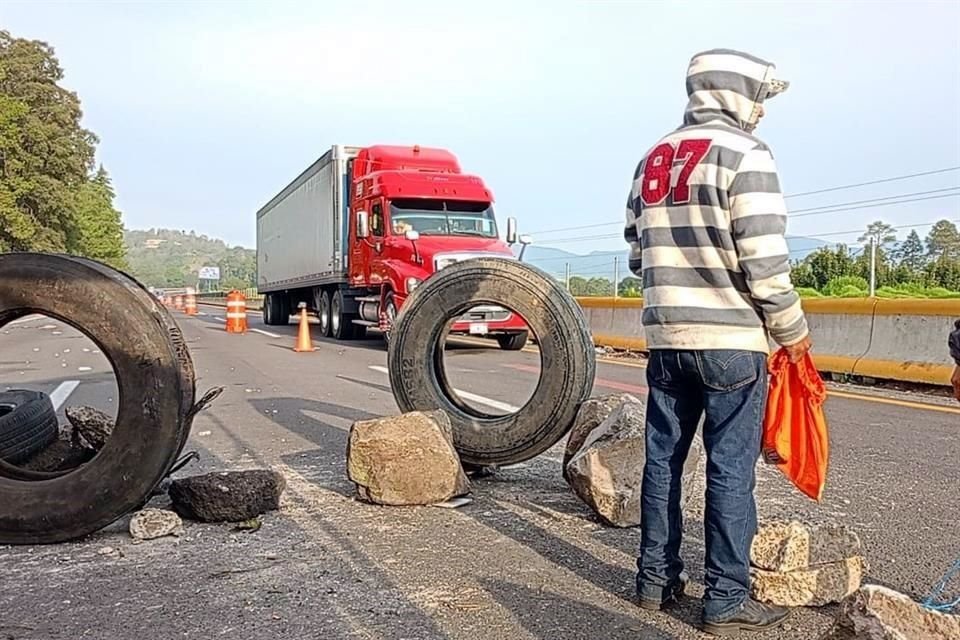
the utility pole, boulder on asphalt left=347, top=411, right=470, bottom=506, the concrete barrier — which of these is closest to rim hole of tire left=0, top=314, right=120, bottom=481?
boulder on asphalt left=347, top=411, right=470, bottom=506

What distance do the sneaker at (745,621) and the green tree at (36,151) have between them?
1985 inches

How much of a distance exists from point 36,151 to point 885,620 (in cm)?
5638

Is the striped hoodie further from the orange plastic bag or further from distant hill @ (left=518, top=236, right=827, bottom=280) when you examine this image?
distant hill @ (left=518, top=236, right=827, bottom=280)

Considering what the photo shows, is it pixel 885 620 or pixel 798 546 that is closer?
pixel 885 620

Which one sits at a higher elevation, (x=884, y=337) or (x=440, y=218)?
(x=440, y=218)

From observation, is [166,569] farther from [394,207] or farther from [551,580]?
[394,207]

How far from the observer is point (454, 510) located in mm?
4625

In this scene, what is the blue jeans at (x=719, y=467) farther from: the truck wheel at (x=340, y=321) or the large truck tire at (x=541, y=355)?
the truck wheel at (x=340, y=321)

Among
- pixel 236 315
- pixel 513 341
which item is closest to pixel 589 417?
pixel 513 341

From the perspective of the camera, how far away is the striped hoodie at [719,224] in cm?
298

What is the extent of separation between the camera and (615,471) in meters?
4.34

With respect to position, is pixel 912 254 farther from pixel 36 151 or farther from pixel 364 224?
pixel 36 151

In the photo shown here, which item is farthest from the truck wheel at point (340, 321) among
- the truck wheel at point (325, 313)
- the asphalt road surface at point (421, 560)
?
the asphalt road surface at point (421, 560)

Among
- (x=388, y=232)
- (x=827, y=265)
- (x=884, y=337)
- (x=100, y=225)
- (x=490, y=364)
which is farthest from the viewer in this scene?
(x=100, y=225)
